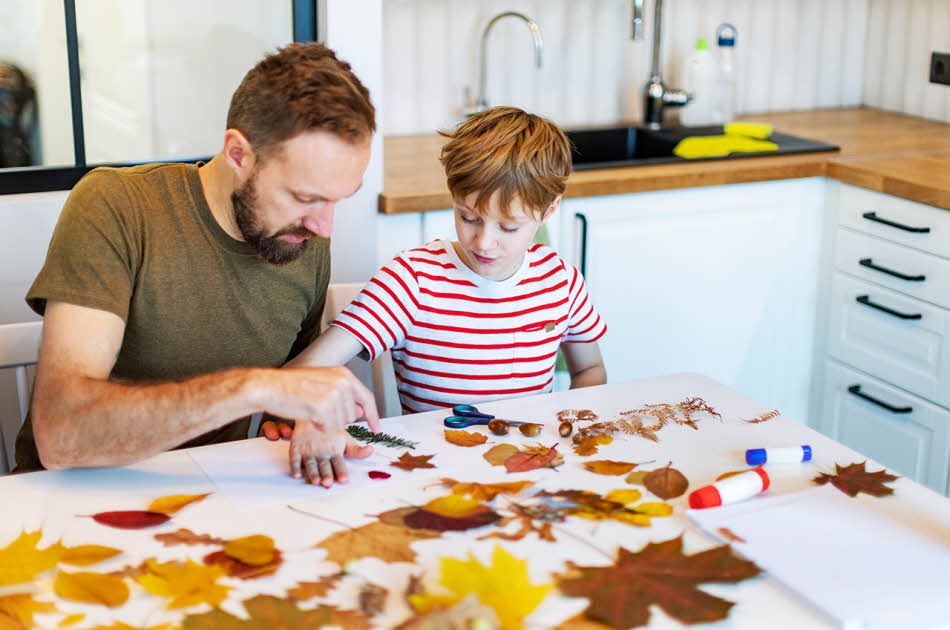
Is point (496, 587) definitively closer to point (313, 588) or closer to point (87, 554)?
point (313, 588)

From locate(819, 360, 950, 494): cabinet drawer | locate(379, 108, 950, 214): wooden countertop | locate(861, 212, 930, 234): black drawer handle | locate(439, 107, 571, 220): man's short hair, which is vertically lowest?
locate(819, 360, 950, 494): cabinet drawer

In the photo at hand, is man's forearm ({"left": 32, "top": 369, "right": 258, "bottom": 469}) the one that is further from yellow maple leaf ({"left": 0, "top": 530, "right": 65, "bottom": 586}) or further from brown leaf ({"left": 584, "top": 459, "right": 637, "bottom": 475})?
brown leaf ({"left": 584, "top": 459, "right": 637, "bottom": 475})

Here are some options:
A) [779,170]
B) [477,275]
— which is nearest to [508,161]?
[477,275]

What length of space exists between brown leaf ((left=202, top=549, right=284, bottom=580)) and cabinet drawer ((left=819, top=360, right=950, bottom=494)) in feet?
5.94

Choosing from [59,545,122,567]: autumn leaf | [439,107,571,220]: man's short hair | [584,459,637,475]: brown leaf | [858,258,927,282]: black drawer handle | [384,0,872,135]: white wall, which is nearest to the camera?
[59,545,122,567]: autumn leaf

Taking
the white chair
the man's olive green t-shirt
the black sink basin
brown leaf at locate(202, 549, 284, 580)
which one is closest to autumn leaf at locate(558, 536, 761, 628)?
brown leaf at locate(202, 549, 284, 580)

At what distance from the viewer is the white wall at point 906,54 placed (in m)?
3.07

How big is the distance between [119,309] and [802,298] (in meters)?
1.85

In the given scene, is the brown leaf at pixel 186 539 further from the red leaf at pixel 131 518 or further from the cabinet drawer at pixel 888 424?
the cabinet drawer at pixel 888 424

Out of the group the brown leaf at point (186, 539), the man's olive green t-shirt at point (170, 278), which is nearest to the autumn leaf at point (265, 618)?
the brown leaf at point (186, 539)

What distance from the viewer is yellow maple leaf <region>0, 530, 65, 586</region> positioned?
1063mm

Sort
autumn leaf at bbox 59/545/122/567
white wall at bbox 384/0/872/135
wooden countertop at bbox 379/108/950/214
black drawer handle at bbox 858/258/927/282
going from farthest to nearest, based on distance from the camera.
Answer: white wall at bbox 384/0/872/135 → black drawer handle at bbox 858/258/927/282 → wooden countertop at bbox 379/108/950/214 → autumn leaf at bbox 59/545/122/567

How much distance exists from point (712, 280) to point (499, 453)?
1.43 metres

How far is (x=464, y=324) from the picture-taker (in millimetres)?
1710
